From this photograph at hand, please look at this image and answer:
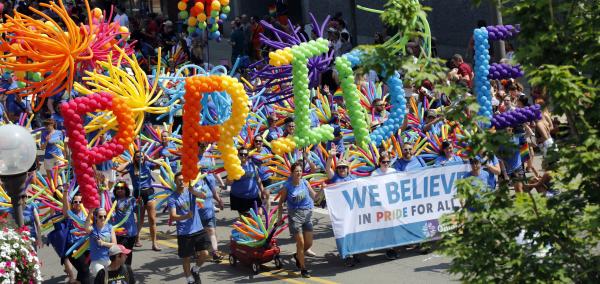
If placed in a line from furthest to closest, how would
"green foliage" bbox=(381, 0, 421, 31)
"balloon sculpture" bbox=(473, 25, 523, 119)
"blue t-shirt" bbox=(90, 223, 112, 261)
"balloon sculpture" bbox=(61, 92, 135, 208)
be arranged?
"balloon sculpture" bbox=(473, 25, 523, 119), "balloon sculpture" bbox=(61, 92, 135, 208), "blue t-shirt" bbox=(90, 223, 112, 261), "green foliage" bbox=(381, 0, 421, 31)

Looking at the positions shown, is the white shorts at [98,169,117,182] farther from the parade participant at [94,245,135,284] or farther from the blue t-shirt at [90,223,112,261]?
the parade participant at [94,245,135,284]

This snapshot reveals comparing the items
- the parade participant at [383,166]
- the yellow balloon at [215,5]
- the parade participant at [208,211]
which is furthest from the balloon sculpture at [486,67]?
the yellow balloon at [215,5]

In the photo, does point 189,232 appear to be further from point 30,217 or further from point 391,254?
point 391,254

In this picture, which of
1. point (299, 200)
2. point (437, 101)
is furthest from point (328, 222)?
point (437, 101)

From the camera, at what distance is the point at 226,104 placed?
16484 millimetres

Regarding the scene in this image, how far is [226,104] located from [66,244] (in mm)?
3164

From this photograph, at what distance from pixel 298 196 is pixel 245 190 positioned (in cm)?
160

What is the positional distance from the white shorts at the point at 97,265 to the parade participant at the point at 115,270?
4 centimetres

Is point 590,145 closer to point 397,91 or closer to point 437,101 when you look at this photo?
point 397,91

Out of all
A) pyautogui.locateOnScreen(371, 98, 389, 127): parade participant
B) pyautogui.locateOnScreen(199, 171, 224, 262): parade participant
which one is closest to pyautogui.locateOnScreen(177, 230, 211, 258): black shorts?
pyautogui.locateOnScreen(199, 171, 224, 262): parade participant

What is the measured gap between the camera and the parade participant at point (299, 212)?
15.4 m

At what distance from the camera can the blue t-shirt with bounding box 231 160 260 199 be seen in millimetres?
16859

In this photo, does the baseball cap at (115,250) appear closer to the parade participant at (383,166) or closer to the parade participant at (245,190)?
the parade participant at (245,190)

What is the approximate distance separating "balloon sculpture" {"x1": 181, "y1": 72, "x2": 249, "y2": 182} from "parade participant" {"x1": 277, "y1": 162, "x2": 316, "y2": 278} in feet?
2.95
